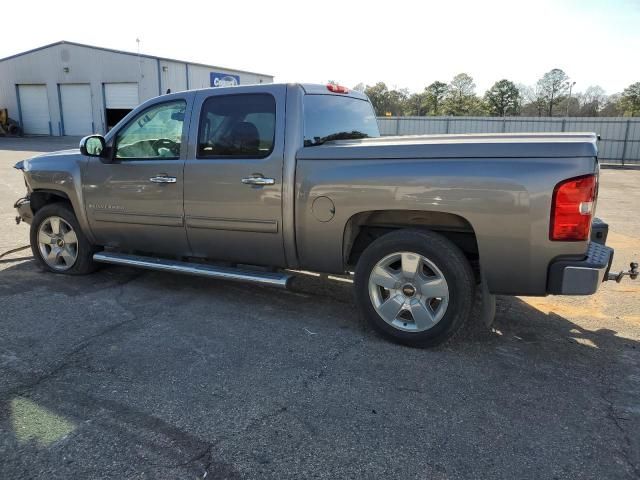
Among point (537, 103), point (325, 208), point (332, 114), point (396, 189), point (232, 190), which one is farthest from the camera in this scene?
point (537, 103)

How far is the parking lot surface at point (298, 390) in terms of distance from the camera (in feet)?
8.25

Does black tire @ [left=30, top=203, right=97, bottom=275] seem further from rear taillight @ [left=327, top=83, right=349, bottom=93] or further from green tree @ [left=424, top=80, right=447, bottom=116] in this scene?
green tree @ [left=424, top=80, right=447, bottom=116]

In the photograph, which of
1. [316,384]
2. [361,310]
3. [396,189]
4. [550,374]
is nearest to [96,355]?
[316,384]

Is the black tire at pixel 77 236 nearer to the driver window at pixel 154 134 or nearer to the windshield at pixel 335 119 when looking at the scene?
the driver window at pixel 154 134

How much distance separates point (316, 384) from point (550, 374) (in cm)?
158

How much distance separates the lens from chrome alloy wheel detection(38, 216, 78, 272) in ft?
18.0

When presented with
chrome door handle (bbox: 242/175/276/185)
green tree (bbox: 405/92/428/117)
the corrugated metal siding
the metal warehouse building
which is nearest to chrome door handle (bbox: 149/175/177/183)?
chrome door handle (bbox: 242/175/276/185)

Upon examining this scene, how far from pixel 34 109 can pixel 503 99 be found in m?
42.1

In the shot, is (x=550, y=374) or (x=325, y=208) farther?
(x=325, y=208)

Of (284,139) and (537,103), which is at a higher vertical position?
(537,103)

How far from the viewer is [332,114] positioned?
15.1 ft

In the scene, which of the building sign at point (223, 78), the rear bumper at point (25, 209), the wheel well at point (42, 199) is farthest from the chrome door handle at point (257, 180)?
the building sign at point (223, 78)

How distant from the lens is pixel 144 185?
477 centimetres

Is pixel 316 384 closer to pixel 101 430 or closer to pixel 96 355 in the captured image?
pixel 101 430
